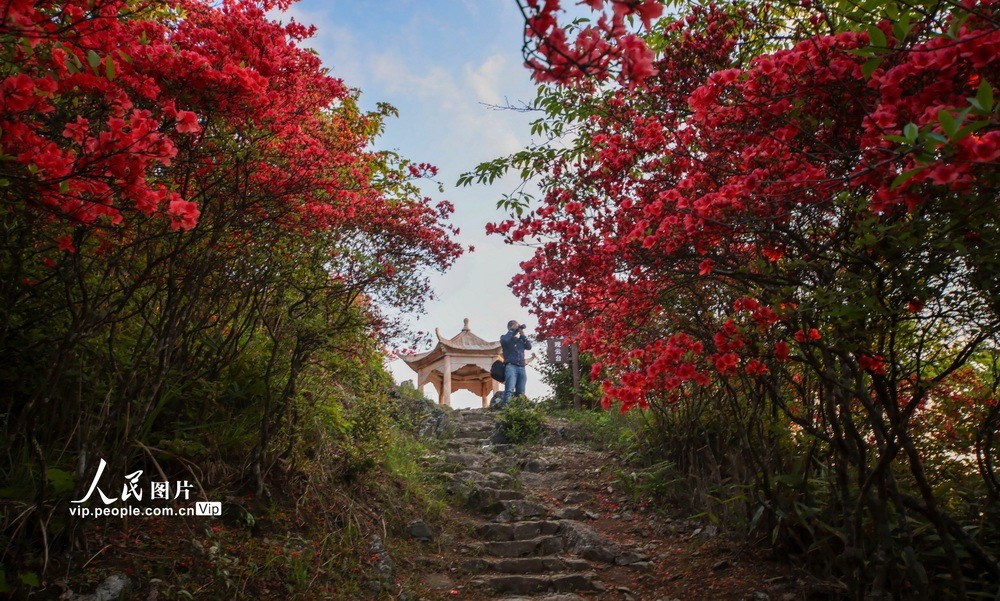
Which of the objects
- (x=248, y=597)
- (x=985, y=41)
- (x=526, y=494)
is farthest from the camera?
(x=526, y=494)

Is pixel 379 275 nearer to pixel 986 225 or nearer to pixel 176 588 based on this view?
pixel 176 588

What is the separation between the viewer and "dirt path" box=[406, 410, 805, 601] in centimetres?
437

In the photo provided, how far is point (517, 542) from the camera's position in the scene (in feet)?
18.3

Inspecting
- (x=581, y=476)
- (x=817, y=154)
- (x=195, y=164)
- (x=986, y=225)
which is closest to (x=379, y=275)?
(x=195, y=164)

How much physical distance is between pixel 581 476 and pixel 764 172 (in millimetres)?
5753

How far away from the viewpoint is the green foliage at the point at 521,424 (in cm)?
970

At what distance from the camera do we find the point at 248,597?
129 inches

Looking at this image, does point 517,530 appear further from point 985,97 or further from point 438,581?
point 985,97

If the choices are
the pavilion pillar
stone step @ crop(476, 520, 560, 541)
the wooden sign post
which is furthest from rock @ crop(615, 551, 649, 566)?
the pavilion pillar

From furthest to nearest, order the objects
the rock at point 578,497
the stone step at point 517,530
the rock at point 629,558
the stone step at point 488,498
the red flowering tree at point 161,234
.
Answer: the rock at point 578,497 → the stone step at point 488,498 → the stone step at point 517,530 → the rock at point 629,558 → the red flowering tree at point 161,234

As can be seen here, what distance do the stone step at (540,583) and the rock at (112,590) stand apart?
8.72ft

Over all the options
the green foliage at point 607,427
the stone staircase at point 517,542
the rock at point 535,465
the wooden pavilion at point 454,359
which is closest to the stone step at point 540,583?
the stone staircase at point 517,542

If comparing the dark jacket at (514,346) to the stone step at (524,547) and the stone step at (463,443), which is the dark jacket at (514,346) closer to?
the stone step at (463,443)

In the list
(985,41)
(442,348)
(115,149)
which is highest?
(442,348)
